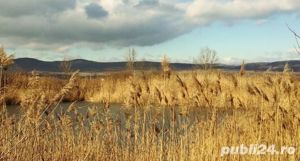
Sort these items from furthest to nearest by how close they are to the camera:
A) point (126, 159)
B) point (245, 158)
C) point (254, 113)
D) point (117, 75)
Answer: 1. point (117, 75)
2. point (126, 159)
3. point (254, 113)
4. point (245, 158)

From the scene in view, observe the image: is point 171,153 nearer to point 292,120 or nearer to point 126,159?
point 126,159

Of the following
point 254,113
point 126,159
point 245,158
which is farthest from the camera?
point 126,159

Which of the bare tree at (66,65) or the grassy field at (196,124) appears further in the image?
the bare tree at (66,65)

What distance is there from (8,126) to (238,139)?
3629mm

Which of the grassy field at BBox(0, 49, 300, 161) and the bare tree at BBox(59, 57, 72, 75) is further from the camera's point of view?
the bare tree at BBox(59, 57, 72, 75)

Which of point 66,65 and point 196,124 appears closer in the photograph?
point 196,124

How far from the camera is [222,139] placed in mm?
5816

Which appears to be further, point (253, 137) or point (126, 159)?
point (126, 159)

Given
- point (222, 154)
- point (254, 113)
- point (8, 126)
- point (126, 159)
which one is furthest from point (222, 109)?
point (8, 126)

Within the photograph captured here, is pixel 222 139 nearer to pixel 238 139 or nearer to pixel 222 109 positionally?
pixel 238 139

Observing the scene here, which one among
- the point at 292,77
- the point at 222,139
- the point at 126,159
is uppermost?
the point at 292,77

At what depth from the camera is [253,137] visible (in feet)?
18.7

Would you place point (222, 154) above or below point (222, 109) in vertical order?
below

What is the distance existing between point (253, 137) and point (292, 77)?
0.91 meters
